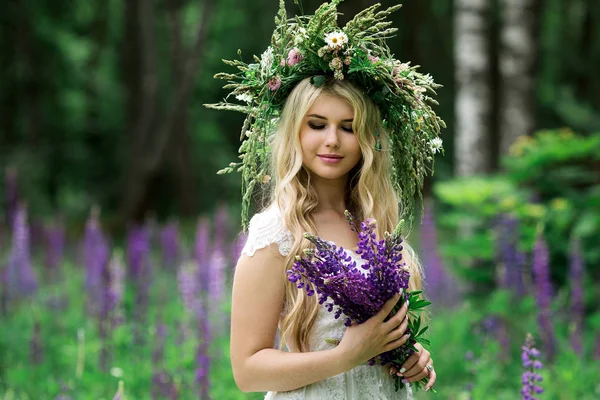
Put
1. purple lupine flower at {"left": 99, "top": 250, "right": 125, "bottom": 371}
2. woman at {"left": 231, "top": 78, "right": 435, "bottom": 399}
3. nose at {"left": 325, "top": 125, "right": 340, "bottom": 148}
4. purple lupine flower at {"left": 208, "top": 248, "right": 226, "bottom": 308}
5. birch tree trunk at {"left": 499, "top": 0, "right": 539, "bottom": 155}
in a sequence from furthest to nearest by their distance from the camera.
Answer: birch tree trunk at {"left": 499, "top": 0, "right": 539, "bottom": 155} → purple lupine flower at {"left": 208, "top": 248, "right": 226, "bottom": 308} → purple lupine flower at {"left": 99, "top": 250, "right": 125, "bottom": 371} → nose at {"left": 325, "top": 125, "right": 340, "bottom": 148} → woman at {"left": 231, "top": 78, "right": 435, "bottom": 399}

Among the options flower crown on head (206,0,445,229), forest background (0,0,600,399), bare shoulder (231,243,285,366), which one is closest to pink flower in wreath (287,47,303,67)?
flower crown on head (206,0,445,229)

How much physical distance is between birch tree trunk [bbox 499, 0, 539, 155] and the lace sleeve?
5.71 meters

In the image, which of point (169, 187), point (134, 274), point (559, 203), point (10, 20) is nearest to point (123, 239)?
point (10, 20)

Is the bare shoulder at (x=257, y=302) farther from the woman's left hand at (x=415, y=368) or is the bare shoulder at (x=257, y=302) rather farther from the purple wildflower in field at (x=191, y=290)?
the purple wildflower in field at (x=191, y=290)

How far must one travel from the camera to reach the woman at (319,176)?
2406mm

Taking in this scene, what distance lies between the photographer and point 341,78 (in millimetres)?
2496

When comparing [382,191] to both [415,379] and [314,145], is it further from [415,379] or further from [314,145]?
[415,379]

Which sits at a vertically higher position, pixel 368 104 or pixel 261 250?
pixel 368 104

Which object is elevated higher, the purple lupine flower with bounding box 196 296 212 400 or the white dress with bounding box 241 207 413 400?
the white dress with bounding box 241 207 413 400

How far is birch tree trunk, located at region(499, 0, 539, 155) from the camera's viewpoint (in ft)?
25.6

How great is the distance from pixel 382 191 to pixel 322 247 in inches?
22.9

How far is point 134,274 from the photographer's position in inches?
242

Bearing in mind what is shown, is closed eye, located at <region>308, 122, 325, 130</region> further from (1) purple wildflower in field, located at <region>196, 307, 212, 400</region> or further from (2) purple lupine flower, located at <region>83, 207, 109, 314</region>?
(2) purple lupine flower, located at <region>83, 207, 109, 314</region>

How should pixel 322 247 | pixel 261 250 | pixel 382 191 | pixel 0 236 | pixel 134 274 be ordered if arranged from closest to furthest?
pixel 322 247, pixel 261 250, pixel 382 191, pixel 134 274, pixel 0 236
